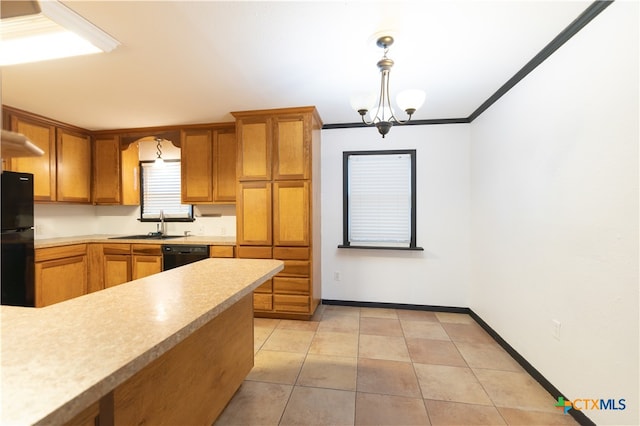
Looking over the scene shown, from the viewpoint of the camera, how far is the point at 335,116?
3391 mm

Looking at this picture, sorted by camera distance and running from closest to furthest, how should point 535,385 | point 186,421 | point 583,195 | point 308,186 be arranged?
point 186,421
point 583,195
point 535,385
point 308,186

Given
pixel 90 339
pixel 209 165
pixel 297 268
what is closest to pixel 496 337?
pixel 297 268

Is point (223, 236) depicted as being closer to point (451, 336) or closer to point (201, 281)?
point (201, 281)

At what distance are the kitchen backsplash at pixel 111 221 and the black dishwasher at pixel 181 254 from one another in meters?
0.65

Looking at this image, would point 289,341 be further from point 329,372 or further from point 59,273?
point 59,273

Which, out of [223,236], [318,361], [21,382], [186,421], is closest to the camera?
[21,382]

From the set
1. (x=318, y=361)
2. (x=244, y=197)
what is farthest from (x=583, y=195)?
(x=244, y=197)

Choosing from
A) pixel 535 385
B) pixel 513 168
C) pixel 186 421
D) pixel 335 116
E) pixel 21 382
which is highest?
pixel 335 116

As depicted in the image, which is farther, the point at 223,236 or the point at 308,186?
the point at 223,236

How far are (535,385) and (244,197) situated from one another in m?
3.17

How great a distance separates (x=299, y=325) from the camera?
3086 mm

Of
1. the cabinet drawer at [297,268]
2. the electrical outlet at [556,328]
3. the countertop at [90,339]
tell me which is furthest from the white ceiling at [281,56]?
the electrical outlet at [556,328]

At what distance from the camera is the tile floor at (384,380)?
5.77ft

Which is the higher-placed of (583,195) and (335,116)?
(335,116)
